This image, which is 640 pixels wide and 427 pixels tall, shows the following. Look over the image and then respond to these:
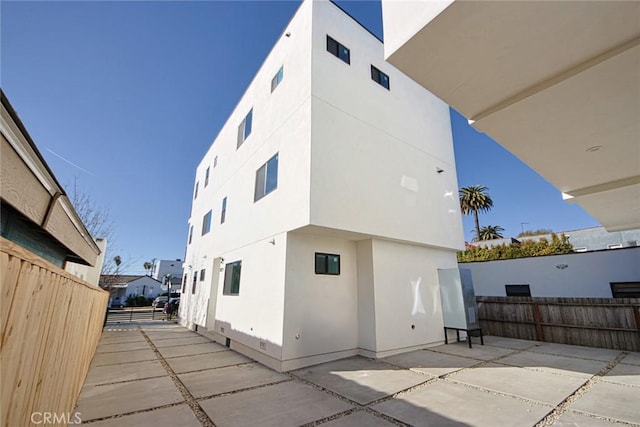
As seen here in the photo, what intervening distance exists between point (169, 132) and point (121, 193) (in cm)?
417

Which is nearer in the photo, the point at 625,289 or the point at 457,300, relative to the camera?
the point at 457,300

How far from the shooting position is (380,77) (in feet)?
28.0

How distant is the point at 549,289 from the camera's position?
1116 centimetres

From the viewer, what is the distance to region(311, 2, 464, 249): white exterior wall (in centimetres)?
651

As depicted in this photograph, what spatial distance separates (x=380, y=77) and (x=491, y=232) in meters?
29.5

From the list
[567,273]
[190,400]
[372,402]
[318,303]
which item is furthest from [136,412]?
[567,273]

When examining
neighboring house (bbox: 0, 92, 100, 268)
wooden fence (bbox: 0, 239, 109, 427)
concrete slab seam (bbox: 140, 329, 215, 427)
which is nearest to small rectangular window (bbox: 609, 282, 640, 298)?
concrete slab seam (bbox: 140, 329, 215, 427)

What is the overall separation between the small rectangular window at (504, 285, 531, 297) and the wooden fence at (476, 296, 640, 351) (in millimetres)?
3327

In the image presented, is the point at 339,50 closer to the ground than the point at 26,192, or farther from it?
farther from it

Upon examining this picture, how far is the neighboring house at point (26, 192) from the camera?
1.71m

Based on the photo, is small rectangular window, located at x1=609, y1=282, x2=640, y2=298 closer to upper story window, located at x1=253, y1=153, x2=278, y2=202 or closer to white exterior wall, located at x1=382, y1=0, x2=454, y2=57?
upper story window, located at x1=253, y1=153, x2=278, y2=202

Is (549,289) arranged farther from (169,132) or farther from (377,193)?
(169,132)

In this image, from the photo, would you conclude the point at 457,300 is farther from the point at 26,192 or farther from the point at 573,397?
the point at 26,192

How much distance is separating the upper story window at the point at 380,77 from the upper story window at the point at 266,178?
3.86 m
